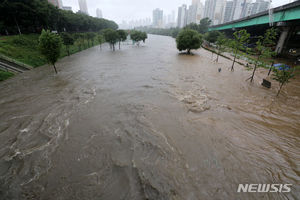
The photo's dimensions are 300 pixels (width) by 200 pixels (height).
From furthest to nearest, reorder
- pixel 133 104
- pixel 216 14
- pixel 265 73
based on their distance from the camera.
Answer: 1. pixel 216 14
2. pixel 265 73
3. pixel 133 104

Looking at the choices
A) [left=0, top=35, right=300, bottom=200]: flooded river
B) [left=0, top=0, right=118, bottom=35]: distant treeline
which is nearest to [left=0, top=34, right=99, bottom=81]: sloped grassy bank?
[left=0, top=0, right=118, bottom=35]: distant treeline

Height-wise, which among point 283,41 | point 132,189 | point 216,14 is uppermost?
point 216,14

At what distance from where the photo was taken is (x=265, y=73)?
81.9ft

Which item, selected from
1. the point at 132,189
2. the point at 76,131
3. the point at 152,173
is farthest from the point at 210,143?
the point at 76,131

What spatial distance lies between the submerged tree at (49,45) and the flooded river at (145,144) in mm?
7360

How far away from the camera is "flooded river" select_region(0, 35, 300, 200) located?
20.9ft

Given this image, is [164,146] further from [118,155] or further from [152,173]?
[118,155]

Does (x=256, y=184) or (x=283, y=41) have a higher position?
(x=283, y=41)

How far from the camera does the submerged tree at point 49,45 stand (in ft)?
64.8

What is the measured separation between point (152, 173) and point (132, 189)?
3.92ft

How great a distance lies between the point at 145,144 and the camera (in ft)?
28.6

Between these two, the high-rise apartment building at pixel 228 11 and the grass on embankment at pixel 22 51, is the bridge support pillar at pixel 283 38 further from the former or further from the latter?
the high-rise apartment building at pixel 228 11

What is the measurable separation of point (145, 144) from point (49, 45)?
862 inches

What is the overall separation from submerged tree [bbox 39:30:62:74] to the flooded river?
7.36 meters
